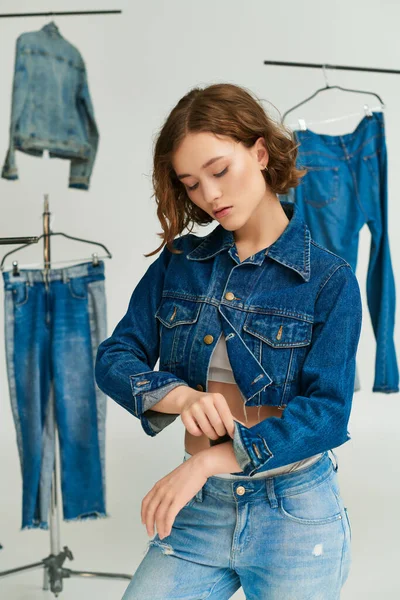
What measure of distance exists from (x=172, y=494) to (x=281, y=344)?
35 centimetres

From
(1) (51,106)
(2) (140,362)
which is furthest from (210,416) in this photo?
(1) (51,106)

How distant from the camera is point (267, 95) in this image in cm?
435

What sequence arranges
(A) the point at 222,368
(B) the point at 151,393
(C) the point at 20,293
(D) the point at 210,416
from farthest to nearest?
(C) the point at 20,293 < (A) the point at 222,368 < (B) the point at 151,393 < (D) the point at 210,416

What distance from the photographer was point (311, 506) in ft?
4.96

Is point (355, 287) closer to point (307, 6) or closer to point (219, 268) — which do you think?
point (219, 268)

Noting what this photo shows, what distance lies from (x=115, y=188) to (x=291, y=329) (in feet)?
9.85

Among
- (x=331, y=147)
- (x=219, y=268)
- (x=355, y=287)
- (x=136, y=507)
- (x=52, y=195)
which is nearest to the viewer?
(x=355, y=287)

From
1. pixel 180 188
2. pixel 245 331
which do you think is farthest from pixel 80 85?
pixel 245 331

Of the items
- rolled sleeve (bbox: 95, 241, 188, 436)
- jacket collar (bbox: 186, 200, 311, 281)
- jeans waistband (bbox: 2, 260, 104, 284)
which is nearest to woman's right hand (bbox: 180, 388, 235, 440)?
rolled sleeve (bbox: 95, 241, 188, 436)

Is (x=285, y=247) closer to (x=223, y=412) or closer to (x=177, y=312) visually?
(x=177, y=312)

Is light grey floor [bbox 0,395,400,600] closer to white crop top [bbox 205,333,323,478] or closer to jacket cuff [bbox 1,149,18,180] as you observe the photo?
jacket cuff [bbox 1,149,18,180]

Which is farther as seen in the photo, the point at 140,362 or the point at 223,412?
the point at 140,362

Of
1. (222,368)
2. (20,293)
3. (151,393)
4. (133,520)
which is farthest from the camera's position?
(133,520)

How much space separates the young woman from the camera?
1.41m
